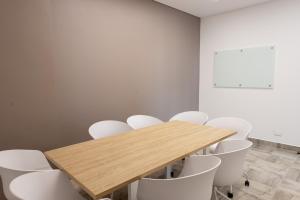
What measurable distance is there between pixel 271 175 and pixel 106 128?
7.44 ft

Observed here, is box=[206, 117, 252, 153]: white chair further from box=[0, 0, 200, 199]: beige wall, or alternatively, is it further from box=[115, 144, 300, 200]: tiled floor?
box=[0, 0, 200, 199]: beige wall

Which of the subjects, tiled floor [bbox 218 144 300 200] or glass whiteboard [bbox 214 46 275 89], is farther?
glass whiteboard [bbox 214 46 275 89]

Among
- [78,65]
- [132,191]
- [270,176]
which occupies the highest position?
[78,65]

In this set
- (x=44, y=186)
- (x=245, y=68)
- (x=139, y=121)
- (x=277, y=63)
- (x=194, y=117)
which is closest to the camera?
(x=44, y=186)

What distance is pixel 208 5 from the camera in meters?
3.77

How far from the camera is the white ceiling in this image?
3584 mm

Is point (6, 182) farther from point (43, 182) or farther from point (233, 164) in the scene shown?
point (233, 164)

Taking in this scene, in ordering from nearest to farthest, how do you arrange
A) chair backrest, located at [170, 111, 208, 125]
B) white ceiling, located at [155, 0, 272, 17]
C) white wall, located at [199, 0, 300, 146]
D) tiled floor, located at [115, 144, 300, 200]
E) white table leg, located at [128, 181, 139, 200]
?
1. white table leg, located at [128, 181, 139, 200]
2. tiled floor, located at [115, 144, 300, 200]
3. chair backrest, located at [170, 111, 208, 125]
4. white wall, located at [199, 0, 300, 146]
5. white ceiling, located at [155, 0, 272, 17]

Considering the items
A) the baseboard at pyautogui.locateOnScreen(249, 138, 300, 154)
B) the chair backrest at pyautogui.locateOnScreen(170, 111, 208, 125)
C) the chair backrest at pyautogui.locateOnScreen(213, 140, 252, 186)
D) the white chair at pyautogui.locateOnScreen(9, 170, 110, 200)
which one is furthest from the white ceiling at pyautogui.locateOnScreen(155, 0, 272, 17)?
the white chair at pyautogui.locateOnScreen(9, 170, 110, 200)

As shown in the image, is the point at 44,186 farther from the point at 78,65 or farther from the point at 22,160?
the point at 78,65

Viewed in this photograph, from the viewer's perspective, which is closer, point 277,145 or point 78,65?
point 78,65

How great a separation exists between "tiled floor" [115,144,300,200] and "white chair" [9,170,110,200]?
0.96 metres

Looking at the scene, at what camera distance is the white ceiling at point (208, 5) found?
3.58 metres

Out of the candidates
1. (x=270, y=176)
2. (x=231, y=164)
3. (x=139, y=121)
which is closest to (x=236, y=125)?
(x=270, y=176)
